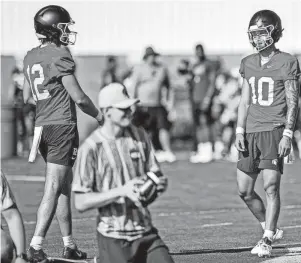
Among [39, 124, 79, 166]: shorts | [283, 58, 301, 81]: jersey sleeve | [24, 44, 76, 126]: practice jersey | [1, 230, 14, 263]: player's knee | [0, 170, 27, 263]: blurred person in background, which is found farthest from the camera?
[283, 58, 301, 81]: jersey sleeve

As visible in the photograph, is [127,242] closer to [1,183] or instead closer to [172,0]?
[1,183]

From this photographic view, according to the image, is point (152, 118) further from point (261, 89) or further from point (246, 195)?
point (261, 89)

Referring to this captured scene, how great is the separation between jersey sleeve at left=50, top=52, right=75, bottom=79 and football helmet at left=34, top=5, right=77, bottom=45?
175 mm

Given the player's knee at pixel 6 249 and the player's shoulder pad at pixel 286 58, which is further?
the player's shoulder pad at pixel 286 58

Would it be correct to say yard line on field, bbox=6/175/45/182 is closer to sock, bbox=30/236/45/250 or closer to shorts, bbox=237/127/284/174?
shorts, bbox=237/127/284/174

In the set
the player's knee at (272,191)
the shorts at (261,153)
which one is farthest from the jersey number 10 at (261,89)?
the player's knee at (272,191)

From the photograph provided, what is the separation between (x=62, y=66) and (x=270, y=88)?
74.4 inches

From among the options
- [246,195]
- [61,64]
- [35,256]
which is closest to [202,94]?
[246,195]

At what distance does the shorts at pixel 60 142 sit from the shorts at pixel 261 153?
157 cm

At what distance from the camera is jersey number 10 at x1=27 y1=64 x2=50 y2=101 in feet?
25.7

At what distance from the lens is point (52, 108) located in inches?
308

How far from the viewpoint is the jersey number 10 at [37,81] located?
25.7 feet

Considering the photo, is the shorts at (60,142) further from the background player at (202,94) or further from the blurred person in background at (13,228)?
the background player at (202,94)

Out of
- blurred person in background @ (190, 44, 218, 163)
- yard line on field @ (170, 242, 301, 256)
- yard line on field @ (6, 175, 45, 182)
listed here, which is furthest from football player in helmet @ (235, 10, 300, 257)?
blurred person in background @ (190, 44, 218, 163)
